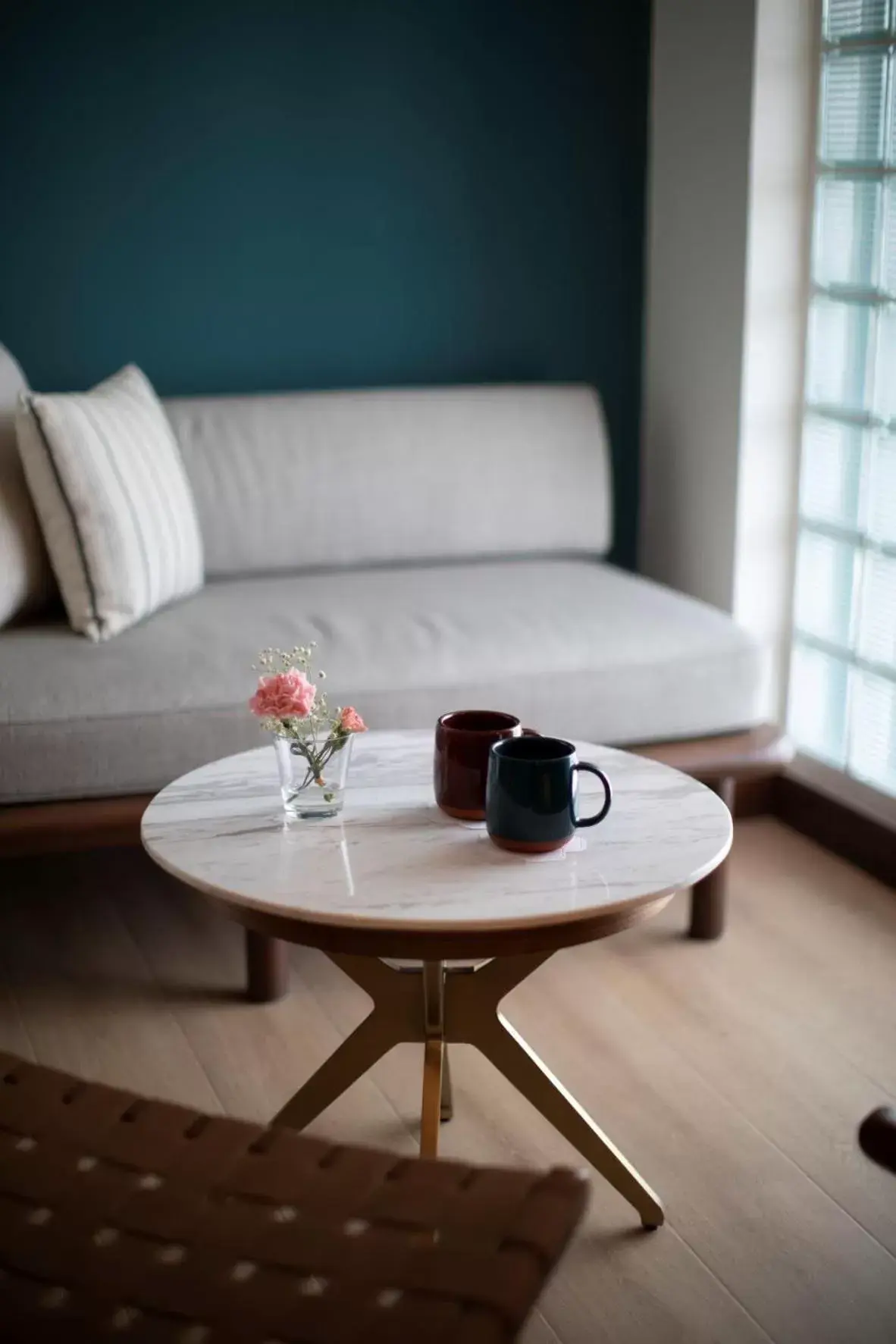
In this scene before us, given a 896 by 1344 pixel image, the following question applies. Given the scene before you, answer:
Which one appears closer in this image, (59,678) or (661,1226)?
(661,1226)

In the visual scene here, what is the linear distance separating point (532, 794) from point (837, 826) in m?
1.43

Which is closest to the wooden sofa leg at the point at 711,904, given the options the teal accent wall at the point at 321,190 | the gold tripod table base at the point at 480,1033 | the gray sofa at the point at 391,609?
the gray sofa at the point at 391,609

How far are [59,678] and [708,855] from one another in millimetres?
1090

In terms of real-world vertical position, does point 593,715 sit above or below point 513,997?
above

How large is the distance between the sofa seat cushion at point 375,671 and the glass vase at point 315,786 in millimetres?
555

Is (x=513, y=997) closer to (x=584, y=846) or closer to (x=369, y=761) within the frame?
(x=369, y=761)

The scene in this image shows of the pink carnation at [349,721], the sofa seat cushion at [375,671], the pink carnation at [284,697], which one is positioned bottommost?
the sofa seat cushion at [375,671]

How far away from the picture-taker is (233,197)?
3.13m

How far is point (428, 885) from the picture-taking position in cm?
163

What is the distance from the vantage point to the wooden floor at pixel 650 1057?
5.69 feet

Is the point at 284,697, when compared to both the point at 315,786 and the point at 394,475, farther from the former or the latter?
the point at 394,475

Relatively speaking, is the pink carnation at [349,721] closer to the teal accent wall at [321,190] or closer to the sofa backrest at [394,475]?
the sofa backrest at [394,475]

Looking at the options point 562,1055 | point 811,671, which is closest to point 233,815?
point 562,1055

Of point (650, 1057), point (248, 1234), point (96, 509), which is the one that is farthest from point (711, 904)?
point (248, 1234)
